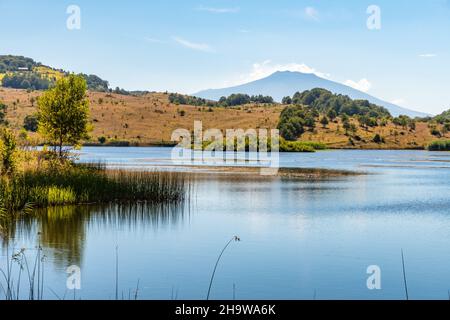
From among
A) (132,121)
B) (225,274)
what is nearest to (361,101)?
(132,121)

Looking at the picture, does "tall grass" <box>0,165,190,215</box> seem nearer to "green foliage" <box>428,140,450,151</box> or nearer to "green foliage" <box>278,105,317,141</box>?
"green foliage" <box>278,105,317,141</box>

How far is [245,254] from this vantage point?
19.1 metres

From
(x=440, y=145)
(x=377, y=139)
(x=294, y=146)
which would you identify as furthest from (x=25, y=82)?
(x=440, y=145)

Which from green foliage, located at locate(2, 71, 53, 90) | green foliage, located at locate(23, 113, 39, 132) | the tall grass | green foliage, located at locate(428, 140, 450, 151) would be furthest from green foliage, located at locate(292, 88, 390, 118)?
the tall grass

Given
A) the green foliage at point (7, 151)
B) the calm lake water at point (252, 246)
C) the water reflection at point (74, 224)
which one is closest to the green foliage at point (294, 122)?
the calm lake water at point (252, 246)

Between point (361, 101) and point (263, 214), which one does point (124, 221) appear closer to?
point (263, 214)

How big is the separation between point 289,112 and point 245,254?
9964 cm

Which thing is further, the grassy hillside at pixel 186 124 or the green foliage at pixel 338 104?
the green foliage at pixel 338 104

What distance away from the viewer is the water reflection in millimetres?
19031

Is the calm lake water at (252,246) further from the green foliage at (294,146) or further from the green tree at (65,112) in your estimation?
the green foliage at (294,146)

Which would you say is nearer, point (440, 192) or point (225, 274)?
point (225, 274)

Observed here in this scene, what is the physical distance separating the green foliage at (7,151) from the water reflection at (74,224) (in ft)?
10.8

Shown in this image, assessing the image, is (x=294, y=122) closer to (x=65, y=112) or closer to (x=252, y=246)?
(x=65, y=112)

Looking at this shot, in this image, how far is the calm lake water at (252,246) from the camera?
1531 cm
